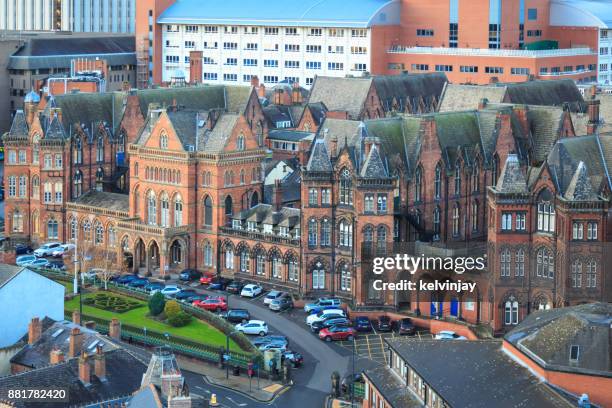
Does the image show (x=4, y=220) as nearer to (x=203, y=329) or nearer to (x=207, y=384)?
(x=203, y=329)

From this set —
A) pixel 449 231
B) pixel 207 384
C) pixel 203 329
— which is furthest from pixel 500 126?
pixel 207 384

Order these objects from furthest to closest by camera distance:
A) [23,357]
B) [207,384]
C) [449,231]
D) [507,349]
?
[449,231]
[207,384]
[23,357]
[507,349]

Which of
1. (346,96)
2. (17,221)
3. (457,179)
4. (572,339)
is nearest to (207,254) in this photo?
(457,179)

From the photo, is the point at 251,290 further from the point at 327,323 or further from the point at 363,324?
the point at 363,324

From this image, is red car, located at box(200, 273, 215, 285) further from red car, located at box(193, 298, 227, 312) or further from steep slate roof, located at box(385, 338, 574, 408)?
steep slate roof, located at box(385, 338, 574, 408)

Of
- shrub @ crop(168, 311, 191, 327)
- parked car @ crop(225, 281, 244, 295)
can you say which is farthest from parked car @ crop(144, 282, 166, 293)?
shrub @ crop(168, 311, 191, 327)

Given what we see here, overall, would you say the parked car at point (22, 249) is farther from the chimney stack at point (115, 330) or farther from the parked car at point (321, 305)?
the chimney stack at point (115, 330)

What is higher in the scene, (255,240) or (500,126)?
(500,126)
